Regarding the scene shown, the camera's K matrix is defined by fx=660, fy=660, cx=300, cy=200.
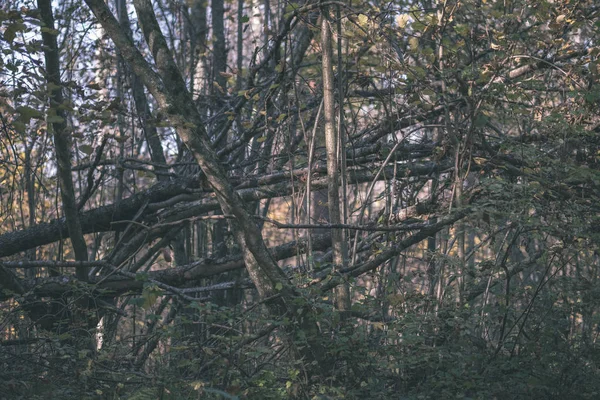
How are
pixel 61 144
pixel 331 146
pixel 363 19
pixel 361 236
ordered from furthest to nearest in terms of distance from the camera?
pixel 361 236
pixel 61 144
pixel 331 146
pixel 363 19

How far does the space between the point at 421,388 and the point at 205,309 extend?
154 centimetres

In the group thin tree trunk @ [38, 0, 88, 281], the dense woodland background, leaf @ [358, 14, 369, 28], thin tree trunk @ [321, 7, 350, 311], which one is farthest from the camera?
thin tree trunk @ [38, 0, 88, 281]

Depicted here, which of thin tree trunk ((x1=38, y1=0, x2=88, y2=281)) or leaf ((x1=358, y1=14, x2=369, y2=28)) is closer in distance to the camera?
leaf ((x1=358, y1=14, x2=369, y2=28))

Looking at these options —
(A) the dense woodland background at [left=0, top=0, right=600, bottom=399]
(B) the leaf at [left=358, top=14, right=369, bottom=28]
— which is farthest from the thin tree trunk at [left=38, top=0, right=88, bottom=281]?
(B) the leaf at [left=358, top=14, right=369, bottom=28]

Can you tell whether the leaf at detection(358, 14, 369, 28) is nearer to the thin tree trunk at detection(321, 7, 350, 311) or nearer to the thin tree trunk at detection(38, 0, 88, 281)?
the thin tree trunk at detection(321, 7, 350, 311)

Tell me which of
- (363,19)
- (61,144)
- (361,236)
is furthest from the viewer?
(361,236)

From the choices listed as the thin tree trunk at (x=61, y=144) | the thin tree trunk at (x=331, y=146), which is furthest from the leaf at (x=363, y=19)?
the thin tree trunk at (x=61, y=144)

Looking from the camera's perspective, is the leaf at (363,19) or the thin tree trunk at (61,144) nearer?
→ the leaf at (363,19)

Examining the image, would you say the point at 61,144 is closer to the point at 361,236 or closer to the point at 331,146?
the point at 331,146

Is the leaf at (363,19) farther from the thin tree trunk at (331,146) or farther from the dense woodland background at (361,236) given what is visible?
the thin tree trunk at (331,146)

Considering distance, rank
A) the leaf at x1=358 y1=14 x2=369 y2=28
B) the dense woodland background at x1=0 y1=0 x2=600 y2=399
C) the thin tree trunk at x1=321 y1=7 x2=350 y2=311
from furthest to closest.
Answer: the thin tree trunk at x1=321 y1=7 x2=350 y2=311
the leaf at x1=358 y1=14 x2=369 y2=28
the dense woodland background at x1=0 y1=0 x2=600 y2=399

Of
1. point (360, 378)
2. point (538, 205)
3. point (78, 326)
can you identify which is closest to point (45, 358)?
point (78, 326)

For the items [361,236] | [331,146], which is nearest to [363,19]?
[331,146]

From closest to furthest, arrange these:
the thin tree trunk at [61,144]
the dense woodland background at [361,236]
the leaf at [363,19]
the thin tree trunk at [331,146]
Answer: the dense woodland background at [361,236] → the leaf at [363,19] → the thin tree trunk at [331,146] → the thin tree trunk at [61,144]
